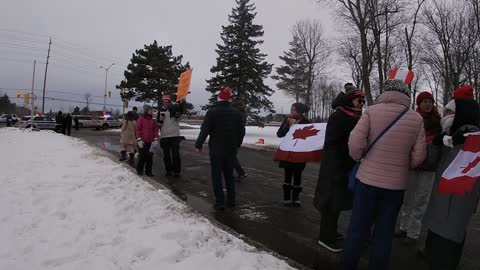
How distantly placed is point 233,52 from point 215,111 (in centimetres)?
2546

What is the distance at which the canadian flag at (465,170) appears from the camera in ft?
9.62

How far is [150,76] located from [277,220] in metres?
36.8

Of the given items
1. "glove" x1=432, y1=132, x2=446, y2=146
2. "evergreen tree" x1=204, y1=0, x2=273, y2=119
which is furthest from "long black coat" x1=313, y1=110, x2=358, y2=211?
"evergreen tree" x1=204, y1=0, x2=273, y2=119

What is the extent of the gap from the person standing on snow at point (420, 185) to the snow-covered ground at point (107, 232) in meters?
2.20

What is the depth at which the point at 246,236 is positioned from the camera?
15.2 ft

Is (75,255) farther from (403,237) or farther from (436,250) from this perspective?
(403,237)

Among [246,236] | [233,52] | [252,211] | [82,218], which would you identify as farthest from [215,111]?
[233,52]

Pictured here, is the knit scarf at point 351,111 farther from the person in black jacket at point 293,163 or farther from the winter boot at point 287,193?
the winter boot at point 287,193

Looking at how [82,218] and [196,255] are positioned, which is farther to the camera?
[82,218]

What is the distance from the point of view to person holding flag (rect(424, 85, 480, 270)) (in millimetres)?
2965

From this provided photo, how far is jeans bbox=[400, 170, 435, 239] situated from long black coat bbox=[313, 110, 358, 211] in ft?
3.88

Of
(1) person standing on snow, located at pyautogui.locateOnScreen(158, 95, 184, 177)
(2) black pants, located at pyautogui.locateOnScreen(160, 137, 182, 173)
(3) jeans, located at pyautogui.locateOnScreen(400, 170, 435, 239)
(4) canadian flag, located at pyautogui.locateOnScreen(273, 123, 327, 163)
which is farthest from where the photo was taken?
(2) black pants, located at pyautogui.locateOnScreen(160, 137, 182, 173)

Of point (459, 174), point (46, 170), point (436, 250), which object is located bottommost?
point (46, 170)

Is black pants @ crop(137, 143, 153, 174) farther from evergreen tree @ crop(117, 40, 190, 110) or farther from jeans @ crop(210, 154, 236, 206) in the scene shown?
evergreen tree @ crop(117, 40, 190, 110)
